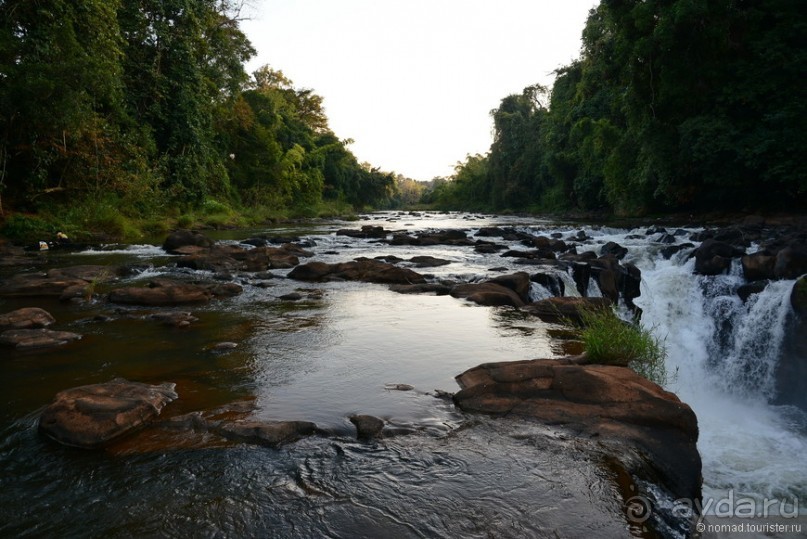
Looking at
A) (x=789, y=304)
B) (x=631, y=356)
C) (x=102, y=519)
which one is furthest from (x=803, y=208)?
(x=102, y=519)

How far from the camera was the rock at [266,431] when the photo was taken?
11.8 ft

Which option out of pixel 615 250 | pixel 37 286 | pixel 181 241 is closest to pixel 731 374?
pixel 615 250

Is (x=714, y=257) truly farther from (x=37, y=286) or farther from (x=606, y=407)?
(x=37, y=286)

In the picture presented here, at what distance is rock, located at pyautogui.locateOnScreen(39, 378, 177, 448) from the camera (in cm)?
357

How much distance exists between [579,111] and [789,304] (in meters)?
35.2

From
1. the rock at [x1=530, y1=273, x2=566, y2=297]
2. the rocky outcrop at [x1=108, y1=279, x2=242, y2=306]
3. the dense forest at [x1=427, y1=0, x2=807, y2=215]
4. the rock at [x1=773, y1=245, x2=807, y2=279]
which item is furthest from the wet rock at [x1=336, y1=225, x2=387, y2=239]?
the rock at [x1=773, y1=245, x2=807, y2=279]

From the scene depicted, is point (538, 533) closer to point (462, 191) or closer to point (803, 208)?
point (803, 208)

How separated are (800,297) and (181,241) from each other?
16.3 m

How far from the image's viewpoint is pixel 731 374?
25.8 feet

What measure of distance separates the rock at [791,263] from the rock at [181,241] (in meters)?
15.9

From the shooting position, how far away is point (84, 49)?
17.0 metres

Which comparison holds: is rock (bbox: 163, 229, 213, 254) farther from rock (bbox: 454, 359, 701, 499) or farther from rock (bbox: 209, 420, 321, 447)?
rock (bbox: 454, 359, 701, 499)
